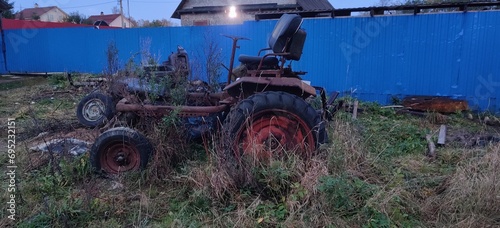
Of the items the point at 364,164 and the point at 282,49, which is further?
the point at 282,49

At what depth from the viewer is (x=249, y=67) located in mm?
4148

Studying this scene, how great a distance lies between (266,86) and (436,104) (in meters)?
5.32

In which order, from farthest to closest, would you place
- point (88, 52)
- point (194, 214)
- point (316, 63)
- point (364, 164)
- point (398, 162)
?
point (88, 52), point (316, 63), point (398, 162), point (364, 164), point (194, 214)

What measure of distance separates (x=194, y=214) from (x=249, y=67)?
1965 millimetres

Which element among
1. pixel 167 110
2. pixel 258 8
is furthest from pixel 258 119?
pixel 258 8

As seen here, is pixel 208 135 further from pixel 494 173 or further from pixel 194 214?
pixel 494 173

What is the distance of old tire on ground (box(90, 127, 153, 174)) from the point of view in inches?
135

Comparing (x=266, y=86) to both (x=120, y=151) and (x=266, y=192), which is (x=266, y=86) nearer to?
(x=266, y=192)

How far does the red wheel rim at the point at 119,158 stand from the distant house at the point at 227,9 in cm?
1614

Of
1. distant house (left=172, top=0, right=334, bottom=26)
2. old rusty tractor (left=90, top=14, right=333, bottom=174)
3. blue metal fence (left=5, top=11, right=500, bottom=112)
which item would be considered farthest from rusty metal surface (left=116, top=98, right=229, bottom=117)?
distant house (left=172, top=0, right=334, bottom=26)

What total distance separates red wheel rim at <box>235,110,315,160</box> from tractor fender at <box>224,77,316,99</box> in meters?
0.39

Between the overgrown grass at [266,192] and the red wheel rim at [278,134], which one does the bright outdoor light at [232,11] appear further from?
the red wheel rim at [278,134]

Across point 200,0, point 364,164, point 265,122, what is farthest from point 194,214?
point 200,0

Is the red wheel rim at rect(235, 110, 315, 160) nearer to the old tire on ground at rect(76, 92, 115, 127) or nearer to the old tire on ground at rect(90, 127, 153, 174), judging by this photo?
the old tire on ground at rect(90, 127, 153, 174)
